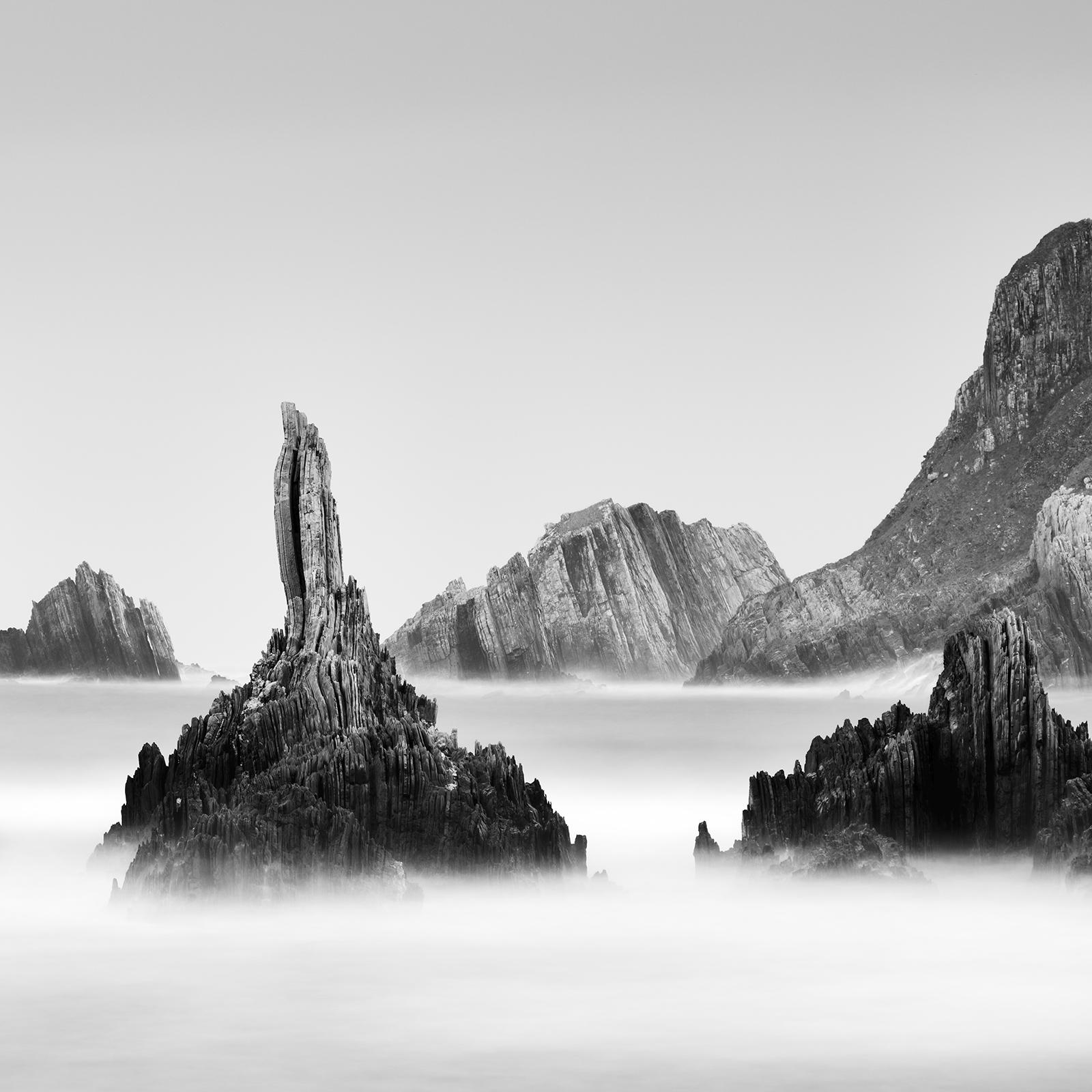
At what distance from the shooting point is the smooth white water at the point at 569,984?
31.4 m

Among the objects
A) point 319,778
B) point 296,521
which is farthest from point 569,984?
point 296,521

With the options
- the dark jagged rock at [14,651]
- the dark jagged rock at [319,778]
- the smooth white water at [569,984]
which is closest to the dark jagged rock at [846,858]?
the smooth white water at [569,984]

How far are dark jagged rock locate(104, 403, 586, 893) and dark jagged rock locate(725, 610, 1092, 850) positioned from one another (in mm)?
5195

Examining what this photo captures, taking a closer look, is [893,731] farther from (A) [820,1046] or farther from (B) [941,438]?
(B) [941,438]

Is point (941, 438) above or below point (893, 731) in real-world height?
above

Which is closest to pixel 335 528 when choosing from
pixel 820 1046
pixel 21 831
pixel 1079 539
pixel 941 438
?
pixel 21 831

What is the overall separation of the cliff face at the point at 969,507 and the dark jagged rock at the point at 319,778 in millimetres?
106209

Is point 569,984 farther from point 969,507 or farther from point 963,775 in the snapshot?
point 969,507

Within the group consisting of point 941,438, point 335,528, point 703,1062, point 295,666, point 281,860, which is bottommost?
point 703,1062

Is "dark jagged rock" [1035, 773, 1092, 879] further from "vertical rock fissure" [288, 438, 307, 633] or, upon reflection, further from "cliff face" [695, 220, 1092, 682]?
"cliff face" [695, 220, 1092, 682]

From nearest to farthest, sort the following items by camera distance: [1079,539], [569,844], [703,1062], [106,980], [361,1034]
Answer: [703,1062] < [361,1034] < [106,980] < [569,844] < [1079,539]

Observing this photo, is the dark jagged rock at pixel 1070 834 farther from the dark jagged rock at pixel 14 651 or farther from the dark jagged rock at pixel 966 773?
the dark jagged rock at pixel 14 651

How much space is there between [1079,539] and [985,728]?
8294 cm

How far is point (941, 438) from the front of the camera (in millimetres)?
Result: 176000
